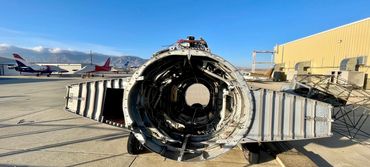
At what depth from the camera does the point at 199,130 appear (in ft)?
16.4

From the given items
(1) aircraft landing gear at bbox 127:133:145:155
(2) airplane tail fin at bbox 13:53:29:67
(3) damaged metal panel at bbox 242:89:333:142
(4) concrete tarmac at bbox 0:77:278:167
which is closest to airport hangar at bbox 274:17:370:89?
(3) damaged metal panel at bbox 242:89:333:142

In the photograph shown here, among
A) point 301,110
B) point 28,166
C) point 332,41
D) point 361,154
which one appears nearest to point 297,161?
point 301,110

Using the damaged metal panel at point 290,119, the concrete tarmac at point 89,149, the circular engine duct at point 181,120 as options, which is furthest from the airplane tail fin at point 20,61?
the damaged metal panel at point 290,119

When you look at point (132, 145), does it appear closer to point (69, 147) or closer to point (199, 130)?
point (199, 130)

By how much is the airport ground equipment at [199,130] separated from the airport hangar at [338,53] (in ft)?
32.8

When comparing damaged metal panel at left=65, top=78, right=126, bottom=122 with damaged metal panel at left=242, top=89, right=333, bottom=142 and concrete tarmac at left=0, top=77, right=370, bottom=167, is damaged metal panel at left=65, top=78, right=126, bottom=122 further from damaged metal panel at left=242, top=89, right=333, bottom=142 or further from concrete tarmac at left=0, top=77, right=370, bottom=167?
damaged metal panel at left=242, top=89, right=333, bottom=142

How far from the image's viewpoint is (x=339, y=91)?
21.3ft

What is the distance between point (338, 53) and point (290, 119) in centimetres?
2495

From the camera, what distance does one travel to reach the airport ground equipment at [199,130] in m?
3.64

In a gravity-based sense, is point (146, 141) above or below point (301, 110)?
below

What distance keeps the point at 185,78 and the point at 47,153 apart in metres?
3.74

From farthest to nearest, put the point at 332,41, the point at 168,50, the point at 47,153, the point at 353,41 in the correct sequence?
the point at 332,41 → the point at 353,41 → the point at 47,153 → the point at 168,50

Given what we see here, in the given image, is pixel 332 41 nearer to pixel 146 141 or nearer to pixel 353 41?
pixel 353 41

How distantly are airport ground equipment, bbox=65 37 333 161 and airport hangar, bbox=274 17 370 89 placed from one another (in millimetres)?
10001
